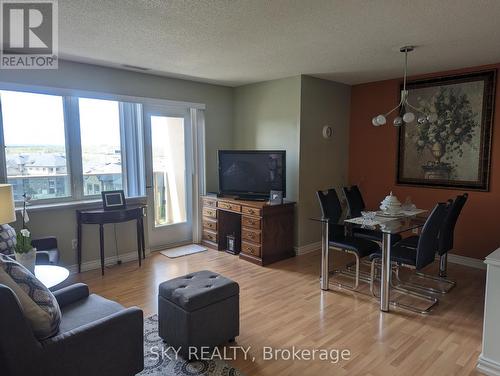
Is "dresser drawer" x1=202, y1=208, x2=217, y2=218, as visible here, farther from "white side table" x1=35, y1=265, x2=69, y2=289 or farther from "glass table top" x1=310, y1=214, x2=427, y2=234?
"white side table" x1=35, y1=265, x2=69, y2=289

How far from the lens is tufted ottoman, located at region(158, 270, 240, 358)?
7.56ft

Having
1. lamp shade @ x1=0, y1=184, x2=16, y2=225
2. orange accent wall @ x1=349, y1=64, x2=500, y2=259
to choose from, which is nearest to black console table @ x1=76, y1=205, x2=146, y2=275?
lamp shade @ x1=0, y1=184, x2=16, y2=225

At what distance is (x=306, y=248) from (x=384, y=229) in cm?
189

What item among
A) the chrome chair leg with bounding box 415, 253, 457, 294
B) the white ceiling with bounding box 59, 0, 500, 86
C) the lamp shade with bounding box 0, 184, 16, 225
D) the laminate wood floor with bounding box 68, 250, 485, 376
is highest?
the white ceiling with bounding box 59, 0, 500, 86

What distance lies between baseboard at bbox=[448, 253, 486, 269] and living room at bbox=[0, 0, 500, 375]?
0.03m

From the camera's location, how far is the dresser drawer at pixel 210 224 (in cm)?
504

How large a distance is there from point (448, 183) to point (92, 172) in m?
4.43

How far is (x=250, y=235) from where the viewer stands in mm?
4500

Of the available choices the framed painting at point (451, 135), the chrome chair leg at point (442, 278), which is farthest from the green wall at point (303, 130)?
the chrome chair leg at point (442, 278)

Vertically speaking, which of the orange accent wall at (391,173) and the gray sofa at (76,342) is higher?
the orange accent wall at (391,173)

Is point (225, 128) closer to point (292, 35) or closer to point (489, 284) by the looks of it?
point (292, 35)

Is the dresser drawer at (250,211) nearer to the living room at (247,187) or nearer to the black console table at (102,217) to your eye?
the living room at (247,187)

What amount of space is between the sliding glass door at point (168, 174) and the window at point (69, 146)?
23 centimetres

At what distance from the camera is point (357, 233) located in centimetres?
416
